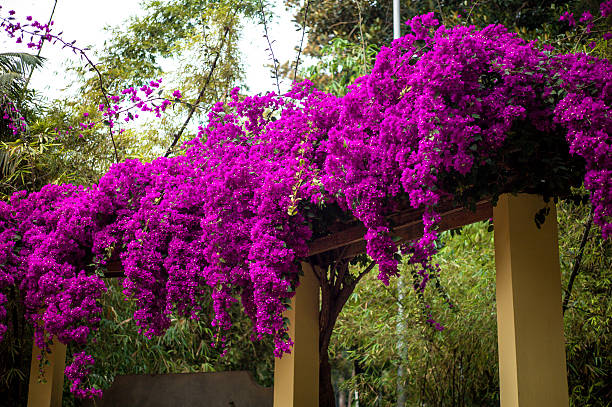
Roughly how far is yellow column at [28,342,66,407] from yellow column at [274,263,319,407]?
81.8 inches

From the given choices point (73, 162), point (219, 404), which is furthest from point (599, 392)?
point (73, 162)

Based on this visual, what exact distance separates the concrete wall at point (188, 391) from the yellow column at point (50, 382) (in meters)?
0.53

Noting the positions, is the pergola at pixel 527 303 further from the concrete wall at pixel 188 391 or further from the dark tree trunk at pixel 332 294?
the concrete wall at pixel 188 391

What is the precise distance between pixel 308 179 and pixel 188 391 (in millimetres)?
2885

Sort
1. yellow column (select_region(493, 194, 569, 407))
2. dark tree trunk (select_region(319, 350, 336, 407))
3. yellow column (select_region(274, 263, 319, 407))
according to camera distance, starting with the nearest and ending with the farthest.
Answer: yellow column (select_region(493, 194, 569, 407)), yellow column (select_region(274, 263, 319, 407)), dark tree trunk (select_region(319, 350, 336, 407))

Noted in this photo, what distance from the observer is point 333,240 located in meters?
3.53

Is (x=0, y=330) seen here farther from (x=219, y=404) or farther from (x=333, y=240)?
(x=333, y=240)

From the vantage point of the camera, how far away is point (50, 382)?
478 cm

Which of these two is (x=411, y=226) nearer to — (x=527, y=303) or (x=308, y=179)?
(x=308, y=179)

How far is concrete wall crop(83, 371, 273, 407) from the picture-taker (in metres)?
5.22

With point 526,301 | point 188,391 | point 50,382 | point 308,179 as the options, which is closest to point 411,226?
point 308,179

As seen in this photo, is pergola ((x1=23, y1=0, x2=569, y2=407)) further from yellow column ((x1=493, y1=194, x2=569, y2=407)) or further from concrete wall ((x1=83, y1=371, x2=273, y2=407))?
concrete wall ((x1=83, y1=371, x2=273, y2=407))

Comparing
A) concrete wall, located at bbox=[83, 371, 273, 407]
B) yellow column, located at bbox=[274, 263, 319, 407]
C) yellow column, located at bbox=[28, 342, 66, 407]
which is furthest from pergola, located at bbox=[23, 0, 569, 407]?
yellow column, located at bbox=[28, 342, 66, 407]

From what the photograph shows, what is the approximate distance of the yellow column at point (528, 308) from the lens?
2609mm
